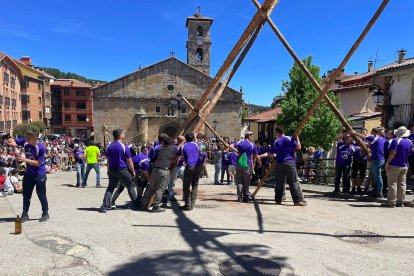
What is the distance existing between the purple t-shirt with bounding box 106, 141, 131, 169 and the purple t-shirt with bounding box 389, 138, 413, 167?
219 inches

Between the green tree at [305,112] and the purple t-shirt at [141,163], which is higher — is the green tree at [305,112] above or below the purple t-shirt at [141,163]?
above

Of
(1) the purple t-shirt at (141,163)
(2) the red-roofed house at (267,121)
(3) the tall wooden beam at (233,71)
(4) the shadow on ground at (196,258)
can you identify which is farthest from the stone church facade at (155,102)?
(4) the shadow on ground at (196,258)

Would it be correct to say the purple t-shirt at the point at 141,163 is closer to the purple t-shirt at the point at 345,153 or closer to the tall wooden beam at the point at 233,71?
the tall wooden beam at the point at 233,71

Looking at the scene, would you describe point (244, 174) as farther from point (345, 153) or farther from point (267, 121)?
point (267, 121)

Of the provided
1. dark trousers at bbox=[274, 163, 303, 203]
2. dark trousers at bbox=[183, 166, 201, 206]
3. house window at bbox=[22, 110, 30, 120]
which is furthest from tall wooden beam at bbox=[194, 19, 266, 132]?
house window at bbox=[22, 110, 30, 120]

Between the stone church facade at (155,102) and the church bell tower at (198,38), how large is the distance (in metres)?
4.60

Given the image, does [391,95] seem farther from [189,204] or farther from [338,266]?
[338,266]

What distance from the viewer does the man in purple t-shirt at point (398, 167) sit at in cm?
707

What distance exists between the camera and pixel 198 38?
43.8 m

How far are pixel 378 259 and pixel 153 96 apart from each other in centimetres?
3757

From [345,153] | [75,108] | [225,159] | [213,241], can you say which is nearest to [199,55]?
[75,108]

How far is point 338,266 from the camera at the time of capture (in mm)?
4090

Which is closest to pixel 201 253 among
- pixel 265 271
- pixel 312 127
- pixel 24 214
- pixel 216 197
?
pixel 265 271

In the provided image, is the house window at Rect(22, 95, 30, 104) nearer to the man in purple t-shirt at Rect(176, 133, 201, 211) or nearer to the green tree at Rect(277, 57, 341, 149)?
the green tree at Rect(277, 57, 341, 149)
